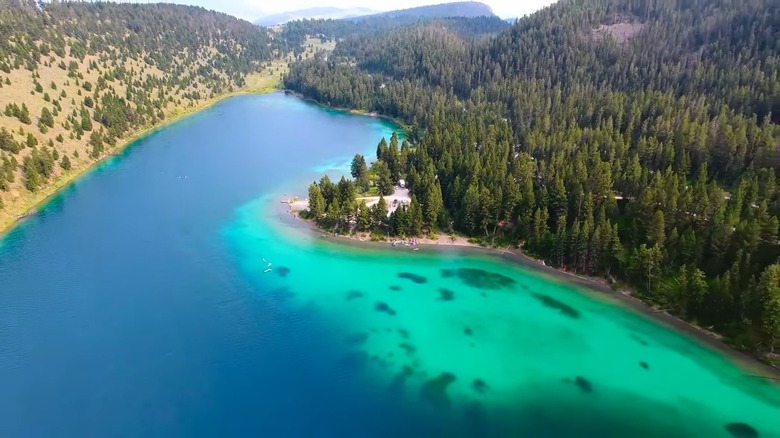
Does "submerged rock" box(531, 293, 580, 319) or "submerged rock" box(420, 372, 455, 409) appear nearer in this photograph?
"submerged rock" box(420, 372, 455, 409)

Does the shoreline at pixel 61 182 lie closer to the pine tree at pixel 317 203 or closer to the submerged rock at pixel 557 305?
the pine tree at pixel 317 203

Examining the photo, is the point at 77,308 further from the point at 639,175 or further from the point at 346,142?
the point at 346,142

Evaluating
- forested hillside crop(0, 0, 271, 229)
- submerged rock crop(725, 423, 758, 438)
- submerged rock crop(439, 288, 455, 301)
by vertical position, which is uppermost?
forested hillside crop(0, 0, 271, 229)

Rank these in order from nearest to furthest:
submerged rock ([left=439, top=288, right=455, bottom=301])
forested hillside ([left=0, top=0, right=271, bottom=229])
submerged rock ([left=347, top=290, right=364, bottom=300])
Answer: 1. submerged rock ([left=347, top=290, right=364, bottom=300])
2. submerged rock ([left=439, top=288, right=455, bottom=301])
3. forested hillside ([left=0, top=0, right=271, bottom=229])

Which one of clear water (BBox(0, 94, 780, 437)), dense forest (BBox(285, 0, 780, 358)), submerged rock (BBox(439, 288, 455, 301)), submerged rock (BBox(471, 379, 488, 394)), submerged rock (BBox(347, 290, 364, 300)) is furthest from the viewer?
submerged rock (BBox(439, 288, 455, 301))

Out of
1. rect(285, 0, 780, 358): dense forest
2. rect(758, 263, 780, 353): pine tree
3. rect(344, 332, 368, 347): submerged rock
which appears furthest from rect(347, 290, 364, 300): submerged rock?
rect(758, 263, 780, 353): pine tree

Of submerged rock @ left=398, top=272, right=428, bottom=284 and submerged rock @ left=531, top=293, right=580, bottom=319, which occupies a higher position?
submerged rock @ left=398, top=272, right=428, bottom=284

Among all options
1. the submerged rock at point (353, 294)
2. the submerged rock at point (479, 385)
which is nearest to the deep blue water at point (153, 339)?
the submerged rock at point (353, 294)

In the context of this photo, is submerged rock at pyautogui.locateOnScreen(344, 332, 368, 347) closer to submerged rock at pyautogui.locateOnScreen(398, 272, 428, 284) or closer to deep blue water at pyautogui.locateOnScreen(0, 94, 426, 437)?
deep blue water at pyautogui.locateOnScreen(0, 94, 426, 437)
